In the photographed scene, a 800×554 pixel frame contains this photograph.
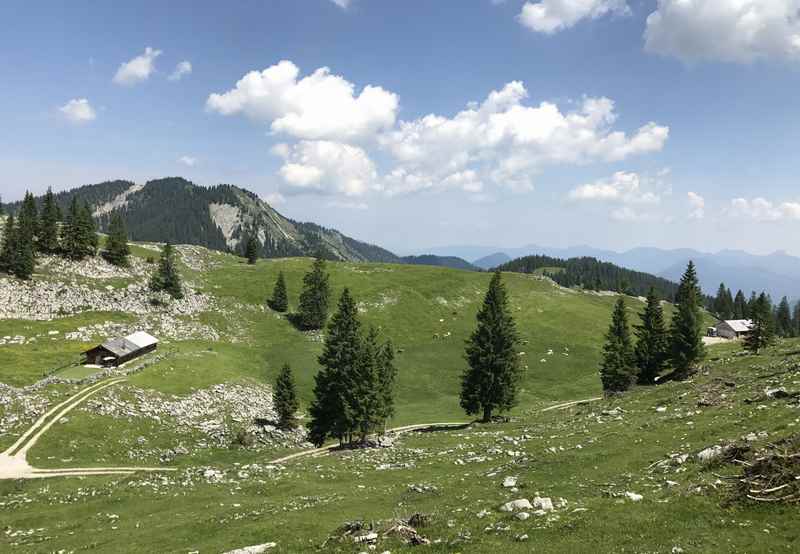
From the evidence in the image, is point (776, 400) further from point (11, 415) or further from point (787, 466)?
point (11, 415)

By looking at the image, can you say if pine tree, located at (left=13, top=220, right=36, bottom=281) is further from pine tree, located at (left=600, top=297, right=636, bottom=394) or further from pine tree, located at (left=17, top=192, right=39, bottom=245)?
pine tree, located at (left=600, top=297, right=636, bottom=394)

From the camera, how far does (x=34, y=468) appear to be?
49375mm

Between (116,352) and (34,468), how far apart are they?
118 ft

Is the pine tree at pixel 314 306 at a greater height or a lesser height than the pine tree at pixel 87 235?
lesser

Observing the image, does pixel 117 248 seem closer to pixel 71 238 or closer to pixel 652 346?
pixel 71 238

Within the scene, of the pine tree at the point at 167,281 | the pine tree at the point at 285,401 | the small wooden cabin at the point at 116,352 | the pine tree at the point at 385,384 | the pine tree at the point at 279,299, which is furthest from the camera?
the pine tree at the point at 279,299

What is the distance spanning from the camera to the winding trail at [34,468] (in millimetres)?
47969

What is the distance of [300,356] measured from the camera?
10762 centimetres

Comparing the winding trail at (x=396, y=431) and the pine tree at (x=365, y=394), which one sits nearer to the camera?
the pine tree at (x=365, y=394)

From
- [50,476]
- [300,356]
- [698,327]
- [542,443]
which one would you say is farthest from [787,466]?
[300,356]

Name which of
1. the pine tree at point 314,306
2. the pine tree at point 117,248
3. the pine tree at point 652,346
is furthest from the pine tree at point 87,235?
the pine tree at point 652,346

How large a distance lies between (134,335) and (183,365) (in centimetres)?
1598

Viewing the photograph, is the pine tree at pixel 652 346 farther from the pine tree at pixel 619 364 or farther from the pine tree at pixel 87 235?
the pine tree at pixel 87 235

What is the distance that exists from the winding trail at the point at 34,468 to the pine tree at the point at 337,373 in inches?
686
